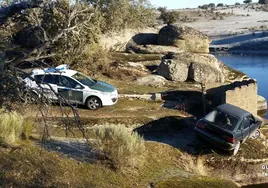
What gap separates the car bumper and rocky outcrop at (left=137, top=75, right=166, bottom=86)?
10.4 meters

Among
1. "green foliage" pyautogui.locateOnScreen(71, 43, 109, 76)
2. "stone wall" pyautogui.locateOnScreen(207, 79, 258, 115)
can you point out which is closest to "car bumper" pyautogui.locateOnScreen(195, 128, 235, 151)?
"stone wall" pyautogui.locateOnScreen(207, 79, 258, 115)

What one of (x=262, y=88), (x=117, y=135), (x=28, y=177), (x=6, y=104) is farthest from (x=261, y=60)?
(x=6, y=104)

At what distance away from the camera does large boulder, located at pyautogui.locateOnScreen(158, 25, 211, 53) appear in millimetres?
34969

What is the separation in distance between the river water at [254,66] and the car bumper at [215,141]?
1648cm

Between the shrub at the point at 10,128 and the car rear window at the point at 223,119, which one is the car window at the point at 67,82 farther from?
the car rear window at the point at 223,119

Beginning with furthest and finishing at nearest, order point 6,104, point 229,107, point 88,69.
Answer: point 88,69
point 229,107
point 6,104

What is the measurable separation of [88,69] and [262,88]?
1510cm

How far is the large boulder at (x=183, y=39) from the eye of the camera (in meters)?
35.0

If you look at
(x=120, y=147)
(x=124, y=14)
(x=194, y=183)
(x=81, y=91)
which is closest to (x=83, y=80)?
(x=81, y=91)

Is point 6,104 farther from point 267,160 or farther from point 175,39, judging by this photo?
point 175,39

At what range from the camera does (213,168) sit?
15.9m

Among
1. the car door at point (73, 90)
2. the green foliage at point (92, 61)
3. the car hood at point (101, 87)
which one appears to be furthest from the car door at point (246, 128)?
the green foliage at point (92, 61)

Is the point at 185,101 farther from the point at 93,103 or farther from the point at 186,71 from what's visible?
the point at 186,71

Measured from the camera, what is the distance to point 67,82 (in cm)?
1834
